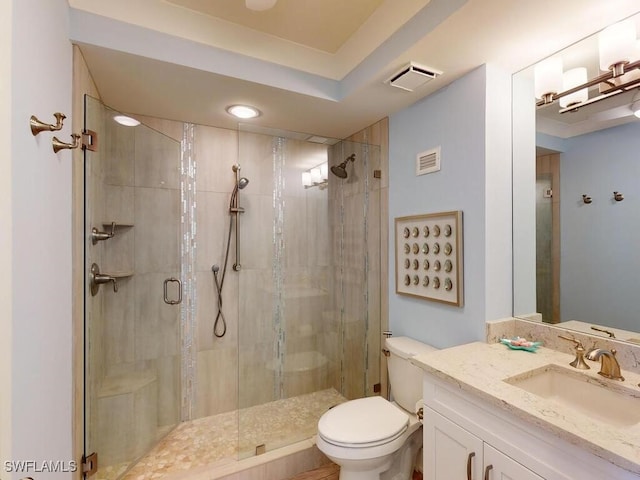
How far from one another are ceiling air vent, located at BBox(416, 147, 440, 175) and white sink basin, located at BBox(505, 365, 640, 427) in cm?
119

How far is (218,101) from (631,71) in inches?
85.0

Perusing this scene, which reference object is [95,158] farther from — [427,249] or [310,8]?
[427,249]

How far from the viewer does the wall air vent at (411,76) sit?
1.57m

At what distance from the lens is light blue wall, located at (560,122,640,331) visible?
1288mm

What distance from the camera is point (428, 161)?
190 centimetres

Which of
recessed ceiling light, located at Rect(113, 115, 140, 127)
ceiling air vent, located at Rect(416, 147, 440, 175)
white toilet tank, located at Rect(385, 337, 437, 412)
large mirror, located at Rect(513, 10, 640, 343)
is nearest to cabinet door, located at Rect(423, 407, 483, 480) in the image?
white toilet tank, located at Rect(385, 337, 437, 412)

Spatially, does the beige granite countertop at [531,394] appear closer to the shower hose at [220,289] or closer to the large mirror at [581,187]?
the large mirror at [581,187]

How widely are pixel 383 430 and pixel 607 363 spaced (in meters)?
1.02

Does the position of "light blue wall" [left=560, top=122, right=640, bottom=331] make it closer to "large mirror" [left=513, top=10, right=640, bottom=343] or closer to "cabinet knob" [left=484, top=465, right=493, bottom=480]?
"large mirror" [left=513, top=10, right=640, bottom=343]

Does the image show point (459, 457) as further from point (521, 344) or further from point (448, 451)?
point (521, 344)

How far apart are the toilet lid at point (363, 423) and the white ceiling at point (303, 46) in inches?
75.4

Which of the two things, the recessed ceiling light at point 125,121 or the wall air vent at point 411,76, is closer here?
the wall air vent at point 411,76

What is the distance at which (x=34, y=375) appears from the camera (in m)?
0.92

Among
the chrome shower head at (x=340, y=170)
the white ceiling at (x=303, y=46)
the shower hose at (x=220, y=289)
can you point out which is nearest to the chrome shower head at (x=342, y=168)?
the chrome shower head at (x=340, y=170)
